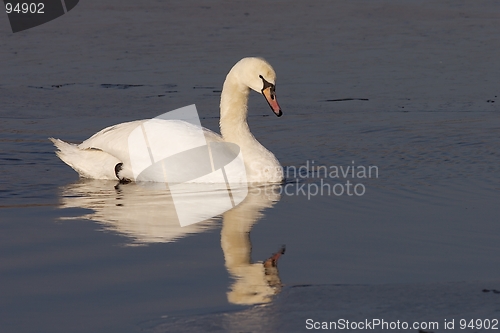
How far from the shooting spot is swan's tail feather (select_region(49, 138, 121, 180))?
30.0 feet

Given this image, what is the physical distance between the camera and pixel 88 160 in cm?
921

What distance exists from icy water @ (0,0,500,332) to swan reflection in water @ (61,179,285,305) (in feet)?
0.08

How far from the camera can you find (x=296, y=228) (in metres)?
6.95

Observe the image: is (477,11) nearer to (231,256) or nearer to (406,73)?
(406,73)

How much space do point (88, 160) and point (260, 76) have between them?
6.07 feet

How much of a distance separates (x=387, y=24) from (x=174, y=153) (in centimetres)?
776

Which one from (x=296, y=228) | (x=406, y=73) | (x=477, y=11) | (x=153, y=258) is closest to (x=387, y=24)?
(x=477, y=11)

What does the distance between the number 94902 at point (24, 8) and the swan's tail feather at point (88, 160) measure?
7.69 metres

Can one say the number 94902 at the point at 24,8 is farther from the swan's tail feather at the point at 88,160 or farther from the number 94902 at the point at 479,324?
the number 94902 at the point at 479,324

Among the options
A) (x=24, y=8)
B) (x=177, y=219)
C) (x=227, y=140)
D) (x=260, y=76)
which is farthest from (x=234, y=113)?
(x=24, y=8)

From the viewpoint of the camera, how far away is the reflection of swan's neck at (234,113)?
29.9ft

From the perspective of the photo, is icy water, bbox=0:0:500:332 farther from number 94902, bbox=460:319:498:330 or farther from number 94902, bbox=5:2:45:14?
number 94902, bbox=5:2:45:14

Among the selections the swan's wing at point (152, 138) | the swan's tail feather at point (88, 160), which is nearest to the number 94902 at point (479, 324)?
the swan's wing at point (152, 138)

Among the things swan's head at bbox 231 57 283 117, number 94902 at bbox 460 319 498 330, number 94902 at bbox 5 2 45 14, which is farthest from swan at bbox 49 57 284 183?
number 94902 at bbox 5 2 45 14
